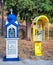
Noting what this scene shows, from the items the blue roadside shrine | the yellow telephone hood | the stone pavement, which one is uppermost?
the yellow telephone hood

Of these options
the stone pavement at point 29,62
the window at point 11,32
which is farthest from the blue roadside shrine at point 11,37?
the stone pavement at point 29,62

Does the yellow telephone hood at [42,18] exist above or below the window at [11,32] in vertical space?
above

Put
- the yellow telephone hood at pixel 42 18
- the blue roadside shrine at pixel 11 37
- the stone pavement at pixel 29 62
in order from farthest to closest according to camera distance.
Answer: the yellow telephone hood at pixel 42 18
the blue roadside shrine at pixel 11 37
the stone pavement at pixel 29 62

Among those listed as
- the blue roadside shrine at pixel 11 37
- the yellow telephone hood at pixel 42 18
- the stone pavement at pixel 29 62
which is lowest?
the stone pavement at pixel 29 62

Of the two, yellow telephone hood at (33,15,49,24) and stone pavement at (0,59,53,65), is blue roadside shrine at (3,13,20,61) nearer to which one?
stone pavement at (0,59,53,65)

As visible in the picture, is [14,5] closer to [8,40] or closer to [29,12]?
[29,12]

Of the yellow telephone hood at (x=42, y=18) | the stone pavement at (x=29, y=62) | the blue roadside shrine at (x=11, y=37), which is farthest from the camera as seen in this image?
the yellow telephone hood at (x=42, y=18)

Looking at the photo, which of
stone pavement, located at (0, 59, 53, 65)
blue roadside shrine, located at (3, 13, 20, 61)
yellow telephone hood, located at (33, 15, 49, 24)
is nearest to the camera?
stone pavement, located at (0, 59, 53, 65)

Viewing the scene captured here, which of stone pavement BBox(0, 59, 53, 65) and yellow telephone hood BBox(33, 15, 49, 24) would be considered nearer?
stone pavement BBox(0, 59, 53, 65)

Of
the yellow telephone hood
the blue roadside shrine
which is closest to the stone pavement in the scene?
the blue roadside shrine

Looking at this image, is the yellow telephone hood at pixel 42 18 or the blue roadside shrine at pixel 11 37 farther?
the yellow telephone hood at pixel 42 18

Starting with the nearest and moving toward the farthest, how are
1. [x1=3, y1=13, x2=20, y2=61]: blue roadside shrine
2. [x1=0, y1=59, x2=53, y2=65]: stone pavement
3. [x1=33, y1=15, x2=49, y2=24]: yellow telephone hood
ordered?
[x1=0, y1=59, x2=53, y2=65]: stone pavement < [x1=3, y1=13, x2=20, y2=61]: blue roadside shrine < [x1=33, y1=15, x2=49, y2=24]: yellow telephone hood

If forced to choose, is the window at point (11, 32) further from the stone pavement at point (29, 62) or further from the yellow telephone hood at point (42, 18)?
the yellow telephone hood at point (42, 18)

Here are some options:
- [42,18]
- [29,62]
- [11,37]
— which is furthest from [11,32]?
[42,18]
